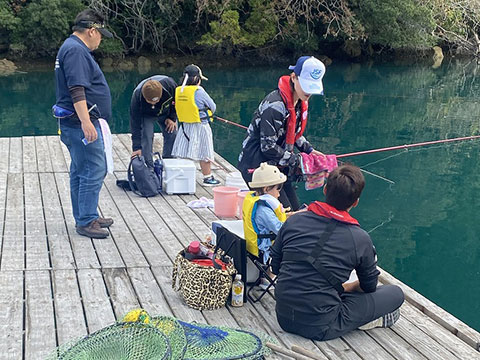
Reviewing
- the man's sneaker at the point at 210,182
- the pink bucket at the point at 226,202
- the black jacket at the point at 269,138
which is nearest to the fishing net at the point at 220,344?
the black jacket at the point at 269,138

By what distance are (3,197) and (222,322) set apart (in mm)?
3006

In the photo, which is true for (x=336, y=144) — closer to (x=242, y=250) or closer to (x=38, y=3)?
(x=242, y=250)

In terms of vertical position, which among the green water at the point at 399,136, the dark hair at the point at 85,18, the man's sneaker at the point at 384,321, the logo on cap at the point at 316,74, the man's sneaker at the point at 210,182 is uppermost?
the dark hair at the point at 85,18

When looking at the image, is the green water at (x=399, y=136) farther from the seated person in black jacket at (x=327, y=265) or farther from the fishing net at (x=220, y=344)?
the fishing net at (x=220, y=344)

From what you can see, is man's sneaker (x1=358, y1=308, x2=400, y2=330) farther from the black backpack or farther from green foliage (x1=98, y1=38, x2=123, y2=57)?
green foliage (x1=98, y1=38, x2=123, y2=57)

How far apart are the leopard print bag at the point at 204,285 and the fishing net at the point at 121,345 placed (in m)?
0.60

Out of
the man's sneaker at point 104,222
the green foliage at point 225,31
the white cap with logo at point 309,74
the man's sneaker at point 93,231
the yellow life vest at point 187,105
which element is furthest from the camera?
the green foliage at point 225,31

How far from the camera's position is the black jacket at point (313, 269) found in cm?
295

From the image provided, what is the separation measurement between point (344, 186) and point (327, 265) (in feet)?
1.27

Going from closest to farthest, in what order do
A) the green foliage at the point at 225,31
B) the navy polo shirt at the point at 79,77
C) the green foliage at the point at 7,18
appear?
the navy polo shirt at the point at 79,77 → the green foliage at the point at 7,18 → the green foliage at the point at 225,31

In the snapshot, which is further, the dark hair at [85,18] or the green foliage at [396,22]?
the green foliage at [396,22]

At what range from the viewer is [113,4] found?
74.1ft

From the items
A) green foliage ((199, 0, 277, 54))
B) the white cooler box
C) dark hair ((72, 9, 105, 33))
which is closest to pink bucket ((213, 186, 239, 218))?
the white cooler box

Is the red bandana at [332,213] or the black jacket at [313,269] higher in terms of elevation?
the red bandana at [332,213]
